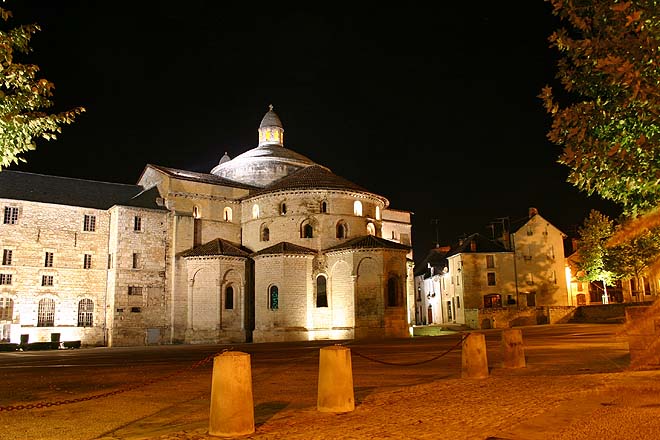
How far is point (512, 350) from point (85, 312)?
3624 cm

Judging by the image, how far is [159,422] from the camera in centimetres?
952

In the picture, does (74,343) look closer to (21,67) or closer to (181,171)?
(181,171)

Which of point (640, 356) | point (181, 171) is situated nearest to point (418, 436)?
point (640, 356)

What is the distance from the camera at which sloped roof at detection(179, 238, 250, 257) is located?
43.2 meters

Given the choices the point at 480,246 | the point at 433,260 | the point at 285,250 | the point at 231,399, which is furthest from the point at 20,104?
the point at 433,260

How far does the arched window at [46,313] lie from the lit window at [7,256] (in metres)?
3.52

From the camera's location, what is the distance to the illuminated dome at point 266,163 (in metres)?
53.8

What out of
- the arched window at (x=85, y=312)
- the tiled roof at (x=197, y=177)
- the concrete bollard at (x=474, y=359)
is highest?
the tiled roof at (x=197, y=177)

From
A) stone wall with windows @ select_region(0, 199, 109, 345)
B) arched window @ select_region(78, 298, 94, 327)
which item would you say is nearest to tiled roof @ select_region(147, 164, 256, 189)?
stone wall with windows @ select_region(0, 199, 109, 345)

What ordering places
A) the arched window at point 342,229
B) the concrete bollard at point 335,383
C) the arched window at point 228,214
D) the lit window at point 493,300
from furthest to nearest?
the lit window at point 493,300 < the arched window at point 228,214 < the arched window at point 342,229 < the concrete bollard at point 335,383

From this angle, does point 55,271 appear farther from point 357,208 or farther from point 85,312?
point 357,208

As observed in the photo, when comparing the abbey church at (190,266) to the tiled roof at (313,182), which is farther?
the tiled roof at (313,182)

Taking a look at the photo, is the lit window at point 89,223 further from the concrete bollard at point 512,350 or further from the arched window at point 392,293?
the concrete bollard at point 512,350

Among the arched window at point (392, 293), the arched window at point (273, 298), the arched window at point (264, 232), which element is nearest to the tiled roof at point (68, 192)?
the arched window at point (264, 232)
